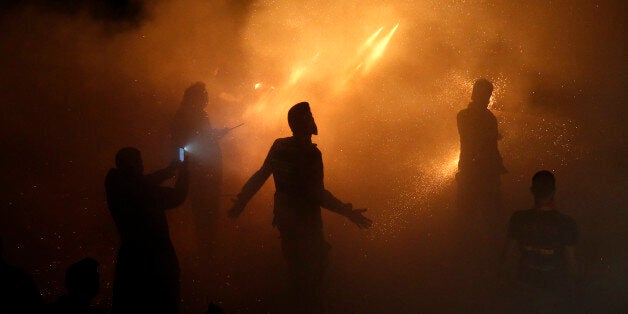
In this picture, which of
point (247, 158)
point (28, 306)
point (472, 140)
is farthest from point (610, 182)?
point (28, 306)

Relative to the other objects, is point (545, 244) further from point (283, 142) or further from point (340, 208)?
point (283, 142)

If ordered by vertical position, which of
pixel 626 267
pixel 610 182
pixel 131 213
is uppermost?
pixel 610 182

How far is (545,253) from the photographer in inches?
137

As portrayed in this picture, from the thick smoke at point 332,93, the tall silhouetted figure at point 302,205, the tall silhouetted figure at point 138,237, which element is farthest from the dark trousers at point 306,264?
the thick smoke at point 332,93

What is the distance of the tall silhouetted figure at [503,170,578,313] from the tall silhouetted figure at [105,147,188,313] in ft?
8.09

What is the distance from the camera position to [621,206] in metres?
6.73

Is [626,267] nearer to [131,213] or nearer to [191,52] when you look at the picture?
[131,213]

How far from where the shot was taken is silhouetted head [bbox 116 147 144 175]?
339 cm

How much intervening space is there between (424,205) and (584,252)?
2232mm

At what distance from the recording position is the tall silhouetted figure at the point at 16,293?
9.26 feet

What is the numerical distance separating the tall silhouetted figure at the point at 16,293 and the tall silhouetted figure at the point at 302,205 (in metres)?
1.48

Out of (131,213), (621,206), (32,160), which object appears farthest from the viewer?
(32,160)

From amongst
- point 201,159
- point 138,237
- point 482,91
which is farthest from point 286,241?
point 482,91

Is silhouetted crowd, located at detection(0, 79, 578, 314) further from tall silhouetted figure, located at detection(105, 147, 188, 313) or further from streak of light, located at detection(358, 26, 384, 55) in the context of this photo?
streak of light, located at detection(358, 26, 384, 55)
